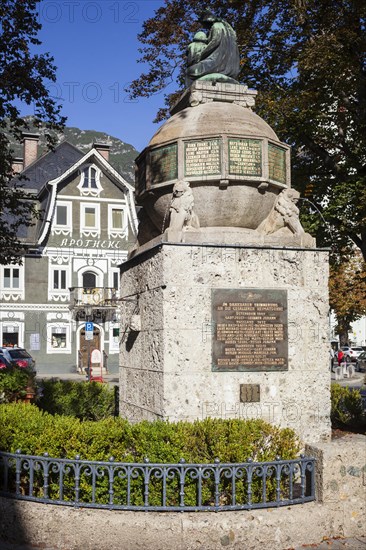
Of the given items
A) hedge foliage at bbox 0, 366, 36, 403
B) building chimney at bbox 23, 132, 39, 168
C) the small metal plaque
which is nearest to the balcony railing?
building chimney at bbox 23, 132, 39, 168

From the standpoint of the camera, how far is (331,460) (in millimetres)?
6184

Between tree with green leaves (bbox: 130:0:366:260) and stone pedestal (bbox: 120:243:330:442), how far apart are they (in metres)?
7.63

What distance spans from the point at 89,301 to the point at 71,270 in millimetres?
2527

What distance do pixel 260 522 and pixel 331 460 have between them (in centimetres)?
90

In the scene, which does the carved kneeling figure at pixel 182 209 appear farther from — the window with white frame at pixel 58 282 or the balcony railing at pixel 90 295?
the window with white frame at pixel 58 282

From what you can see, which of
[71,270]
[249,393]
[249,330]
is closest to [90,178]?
[71,270]

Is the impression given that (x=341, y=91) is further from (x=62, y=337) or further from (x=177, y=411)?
(x=62, y=337)

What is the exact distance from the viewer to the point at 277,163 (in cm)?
932

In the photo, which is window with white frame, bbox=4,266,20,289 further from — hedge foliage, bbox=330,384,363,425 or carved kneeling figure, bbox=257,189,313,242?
carved kneeling figure, bbox=257,189,313,242

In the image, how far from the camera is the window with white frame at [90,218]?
→ 42156mm

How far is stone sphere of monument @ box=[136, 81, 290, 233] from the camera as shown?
28.9 ft

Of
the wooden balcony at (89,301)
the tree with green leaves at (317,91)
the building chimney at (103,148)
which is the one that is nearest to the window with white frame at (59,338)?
the wooden balcony at (89,301)

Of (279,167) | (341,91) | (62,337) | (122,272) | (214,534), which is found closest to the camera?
(214,534)

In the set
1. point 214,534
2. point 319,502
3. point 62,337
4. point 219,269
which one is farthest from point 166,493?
point 62,337
